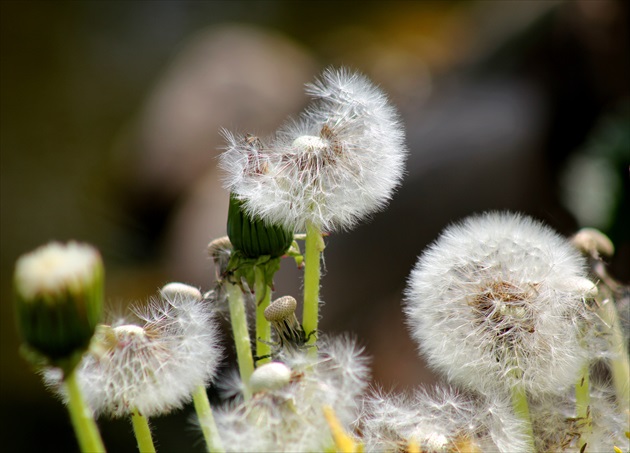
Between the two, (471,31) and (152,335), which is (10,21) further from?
(152,335)

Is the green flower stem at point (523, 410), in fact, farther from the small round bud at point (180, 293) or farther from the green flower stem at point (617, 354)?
the small round bud at point (180, 293)

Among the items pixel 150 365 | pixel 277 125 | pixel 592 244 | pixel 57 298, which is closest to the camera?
pixel 57 298

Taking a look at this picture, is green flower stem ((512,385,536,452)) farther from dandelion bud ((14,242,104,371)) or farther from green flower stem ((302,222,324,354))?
dandelion bud ((14,242,104,371))

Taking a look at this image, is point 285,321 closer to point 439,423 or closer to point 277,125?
point 439,423

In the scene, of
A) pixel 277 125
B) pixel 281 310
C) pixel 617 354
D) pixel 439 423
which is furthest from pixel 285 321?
pixel 277 125

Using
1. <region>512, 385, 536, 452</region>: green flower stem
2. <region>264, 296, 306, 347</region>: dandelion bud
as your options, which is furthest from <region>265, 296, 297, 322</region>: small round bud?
<region>512, 385, 536, 452</region>: green flower stem

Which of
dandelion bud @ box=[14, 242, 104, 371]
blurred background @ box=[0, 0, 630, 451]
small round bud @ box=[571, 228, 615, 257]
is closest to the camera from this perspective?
dandelion bud @ box=[14, 242, 104, 371]
